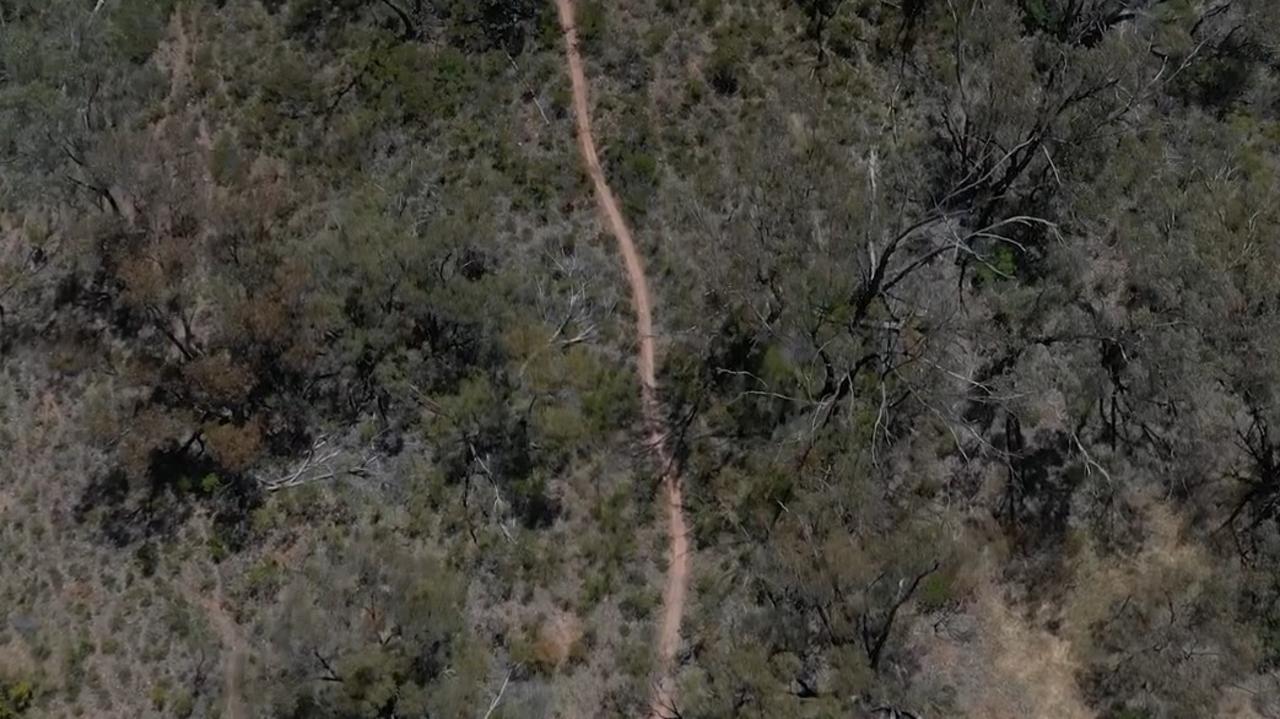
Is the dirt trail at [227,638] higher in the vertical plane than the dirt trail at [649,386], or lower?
lower

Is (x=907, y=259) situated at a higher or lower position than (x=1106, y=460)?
higher

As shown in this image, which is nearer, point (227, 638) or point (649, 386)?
point (227, 638)

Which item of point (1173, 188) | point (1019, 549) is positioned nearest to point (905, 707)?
point (1019, 549)

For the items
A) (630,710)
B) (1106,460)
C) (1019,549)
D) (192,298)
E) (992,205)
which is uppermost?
(992,205)

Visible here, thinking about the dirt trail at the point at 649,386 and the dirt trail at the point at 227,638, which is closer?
the dirt trail at the point at 227,638

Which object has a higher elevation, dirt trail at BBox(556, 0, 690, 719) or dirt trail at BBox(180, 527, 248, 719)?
dirt trail at BBox(556, 0, 690, 719)

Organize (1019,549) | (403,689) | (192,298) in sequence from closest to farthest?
(403,689)
(1019,549)
(192,298)

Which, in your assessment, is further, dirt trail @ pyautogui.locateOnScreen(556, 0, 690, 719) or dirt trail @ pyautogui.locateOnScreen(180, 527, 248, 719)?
dirt trail @ pyautogui.locateOnScreen(556, 0, 690, 719)

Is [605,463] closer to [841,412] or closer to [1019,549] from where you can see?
[841,412]
